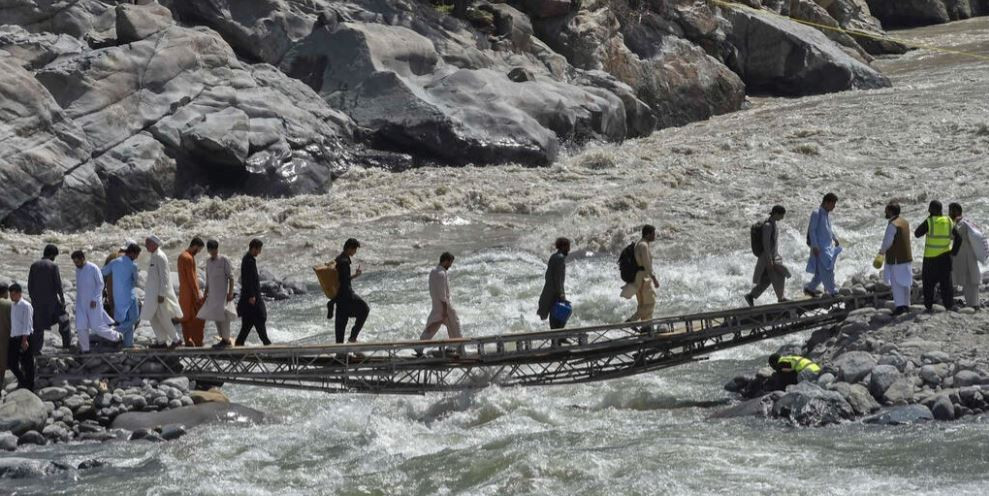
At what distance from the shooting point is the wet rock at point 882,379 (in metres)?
15.4

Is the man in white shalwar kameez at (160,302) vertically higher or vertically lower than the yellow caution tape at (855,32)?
lower

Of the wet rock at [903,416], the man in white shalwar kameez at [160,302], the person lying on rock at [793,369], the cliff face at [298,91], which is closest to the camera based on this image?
the wet rock at [903,416]

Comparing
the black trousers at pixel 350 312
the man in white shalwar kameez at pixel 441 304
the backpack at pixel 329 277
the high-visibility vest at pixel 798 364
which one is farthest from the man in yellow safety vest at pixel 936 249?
Answer: the backpack at pixel 329 277

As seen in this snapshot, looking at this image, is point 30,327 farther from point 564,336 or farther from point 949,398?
point 949,398

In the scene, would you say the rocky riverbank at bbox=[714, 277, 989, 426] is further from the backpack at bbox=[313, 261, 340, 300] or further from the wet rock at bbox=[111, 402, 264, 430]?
the wet rock at bbox=[111, 402, 264, 430]

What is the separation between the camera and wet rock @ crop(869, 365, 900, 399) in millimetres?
15398

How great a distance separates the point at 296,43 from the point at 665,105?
993 centimetres

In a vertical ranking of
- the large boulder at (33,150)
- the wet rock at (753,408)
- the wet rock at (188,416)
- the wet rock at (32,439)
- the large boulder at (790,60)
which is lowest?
the wet rock at (32,439)

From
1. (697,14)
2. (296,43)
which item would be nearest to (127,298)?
(296,43)

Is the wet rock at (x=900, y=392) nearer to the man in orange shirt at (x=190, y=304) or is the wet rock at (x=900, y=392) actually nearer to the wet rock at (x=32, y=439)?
the man in orange shirt at (x=190, y=304)

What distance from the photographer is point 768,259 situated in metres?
18.2

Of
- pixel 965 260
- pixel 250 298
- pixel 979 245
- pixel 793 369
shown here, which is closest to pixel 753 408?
pixel 793 369

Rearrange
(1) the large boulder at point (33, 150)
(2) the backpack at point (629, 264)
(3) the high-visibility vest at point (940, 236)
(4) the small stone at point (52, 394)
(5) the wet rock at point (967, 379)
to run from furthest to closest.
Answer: (1) the large boulder at point (33, 150) < (2) the backpack at point (629, 264) < (3) the high-visibility vest at point (940, 236) < (4) the small stone at point (52, 394) < (5) the wet rock at point (967, 379)

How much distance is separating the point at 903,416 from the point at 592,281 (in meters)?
9.55
